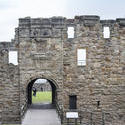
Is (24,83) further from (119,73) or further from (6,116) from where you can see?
(119,73)

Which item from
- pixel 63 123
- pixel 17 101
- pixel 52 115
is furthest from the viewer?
pixel 17 101

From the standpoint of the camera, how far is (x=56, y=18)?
77.3 ft

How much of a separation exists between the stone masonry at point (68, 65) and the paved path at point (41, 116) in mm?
1012

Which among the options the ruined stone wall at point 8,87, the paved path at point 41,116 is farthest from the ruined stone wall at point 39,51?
the paved path at point 41,116

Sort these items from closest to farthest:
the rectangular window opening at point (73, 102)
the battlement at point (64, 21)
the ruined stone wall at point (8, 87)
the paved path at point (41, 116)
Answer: the paved path at point (41, 116)
the battlement at point (64, 21)
the ruined stone wall at point (8, 87)
the rectangular window opening at point (73, 102)

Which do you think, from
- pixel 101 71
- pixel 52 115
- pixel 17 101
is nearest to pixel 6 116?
pixel 17 101

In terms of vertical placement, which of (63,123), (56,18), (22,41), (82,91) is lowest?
(63,123)

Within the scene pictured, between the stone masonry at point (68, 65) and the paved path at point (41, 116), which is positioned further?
the stone masonry at point (68, 65)

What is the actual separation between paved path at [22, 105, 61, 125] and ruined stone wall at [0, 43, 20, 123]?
1260 mm

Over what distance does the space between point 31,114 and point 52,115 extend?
4.84ft

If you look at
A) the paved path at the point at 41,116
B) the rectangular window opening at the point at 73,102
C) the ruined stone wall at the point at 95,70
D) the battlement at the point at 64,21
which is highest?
the battlement at the point at 64,21

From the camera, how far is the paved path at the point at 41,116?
2058 cm

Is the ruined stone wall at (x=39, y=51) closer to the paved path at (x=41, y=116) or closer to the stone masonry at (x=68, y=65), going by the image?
the stone masonry at (x=68, y=65)

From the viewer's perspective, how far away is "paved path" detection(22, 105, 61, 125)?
20578 millimetres
